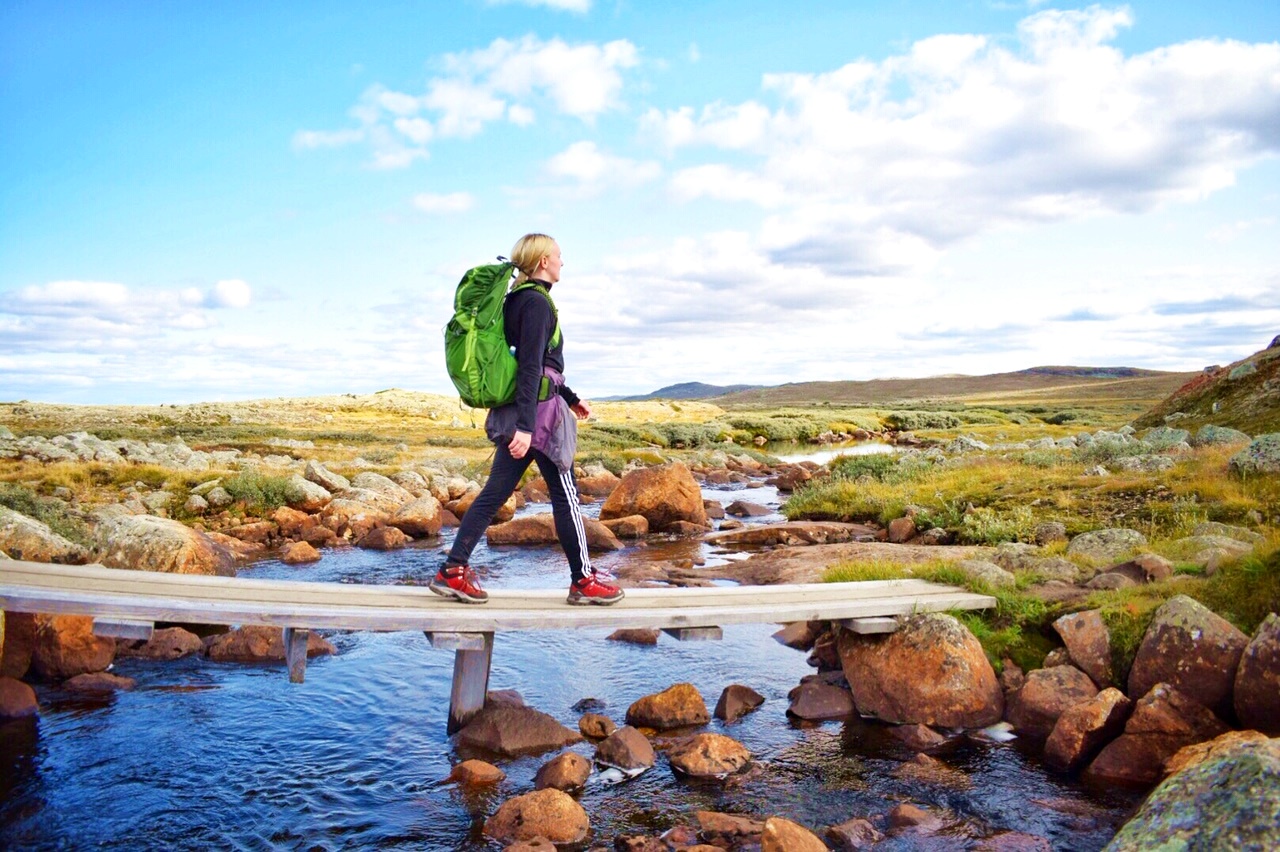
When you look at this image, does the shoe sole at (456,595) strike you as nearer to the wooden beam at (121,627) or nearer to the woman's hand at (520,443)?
the woman's hand at (520,443)

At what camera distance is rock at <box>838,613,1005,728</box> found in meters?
8.16

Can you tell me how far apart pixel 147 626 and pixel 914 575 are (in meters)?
7.96

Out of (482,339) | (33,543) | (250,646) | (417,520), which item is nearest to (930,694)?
(482,339)

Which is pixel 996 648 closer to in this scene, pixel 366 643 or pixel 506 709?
pixel 506 709

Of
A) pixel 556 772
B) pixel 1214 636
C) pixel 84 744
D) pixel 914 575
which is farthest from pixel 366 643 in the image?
pixel 1214 636

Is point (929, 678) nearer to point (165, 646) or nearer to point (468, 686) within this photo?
point (468, 686)

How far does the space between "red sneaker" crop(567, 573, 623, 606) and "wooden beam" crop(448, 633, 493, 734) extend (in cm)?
102

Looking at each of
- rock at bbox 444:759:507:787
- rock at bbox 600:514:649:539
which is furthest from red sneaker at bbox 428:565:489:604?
rock at bbox 600:514:649:539

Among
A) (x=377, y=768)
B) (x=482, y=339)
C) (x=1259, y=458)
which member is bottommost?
(x=377, y=768)

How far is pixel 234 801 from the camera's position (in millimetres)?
6844

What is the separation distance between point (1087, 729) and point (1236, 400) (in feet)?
62.4

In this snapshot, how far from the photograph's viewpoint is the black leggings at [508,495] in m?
7.08

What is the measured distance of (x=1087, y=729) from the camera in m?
7.17

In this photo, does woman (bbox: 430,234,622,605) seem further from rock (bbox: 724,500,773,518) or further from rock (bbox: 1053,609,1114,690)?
rock (bbox: 724,500,773,518)
